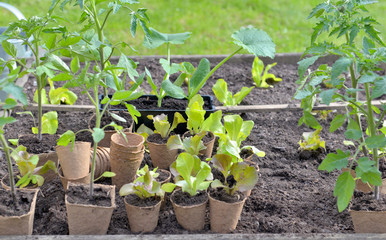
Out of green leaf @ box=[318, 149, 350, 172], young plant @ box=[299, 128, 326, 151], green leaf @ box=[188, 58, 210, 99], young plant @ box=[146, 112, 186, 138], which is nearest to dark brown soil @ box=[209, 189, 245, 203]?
green leaf @ box=[318, 149, 350, 172]

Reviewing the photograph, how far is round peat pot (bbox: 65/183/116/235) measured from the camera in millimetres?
1888

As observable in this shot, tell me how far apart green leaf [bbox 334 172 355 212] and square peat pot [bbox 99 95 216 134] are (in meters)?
1.05

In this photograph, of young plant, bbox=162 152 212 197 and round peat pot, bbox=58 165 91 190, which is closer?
young plant, bbox=162 152 212 197

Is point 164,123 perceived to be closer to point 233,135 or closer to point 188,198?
point 233,135

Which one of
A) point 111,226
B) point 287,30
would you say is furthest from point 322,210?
point 287,30

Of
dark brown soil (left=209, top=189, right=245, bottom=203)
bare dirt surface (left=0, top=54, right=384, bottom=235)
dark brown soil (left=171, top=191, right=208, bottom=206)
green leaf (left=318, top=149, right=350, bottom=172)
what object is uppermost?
green leaf (left=318, top=149, right=350, bottom=172)

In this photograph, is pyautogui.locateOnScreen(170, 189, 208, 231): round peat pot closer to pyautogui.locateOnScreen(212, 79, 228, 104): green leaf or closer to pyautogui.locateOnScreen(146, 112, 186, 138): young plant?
pyautogui.locateOnScreen(146, 112, 186, 138): young plant

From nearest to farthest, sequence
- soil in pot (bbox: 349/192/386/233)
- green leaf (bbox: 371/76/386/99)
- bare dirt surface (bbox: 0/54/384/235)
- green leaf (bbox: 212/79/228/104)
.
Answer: green leaf (bbox: 371/76/386/99) < soil in pot (bbox: 349/192/386/233) < bare dirt surface (bbox: 0/54/384/235) < green leaf (bbox: 212/79/228/104)

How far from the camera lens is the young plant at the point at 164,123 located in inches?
97.3

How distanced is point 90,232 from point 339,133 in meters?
1.70

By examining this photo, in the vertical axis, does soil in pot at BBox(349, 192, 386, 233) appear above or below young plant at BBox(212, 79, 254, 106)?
below

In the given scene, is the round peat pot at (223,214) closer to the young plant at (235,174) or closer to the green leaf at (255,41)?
the young plant at (235,174)

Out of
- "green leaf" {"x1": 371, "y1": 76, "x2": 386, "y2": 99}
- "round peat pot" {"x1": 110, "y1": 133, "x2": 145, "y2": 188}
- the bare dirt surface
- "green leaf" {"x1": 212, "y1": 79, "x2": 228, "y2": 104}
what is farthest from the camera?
"green leaf" {"x1": 212, "y1": 79, "x2": 228, "y2": 104}

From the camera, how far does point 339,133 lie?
3.02m
